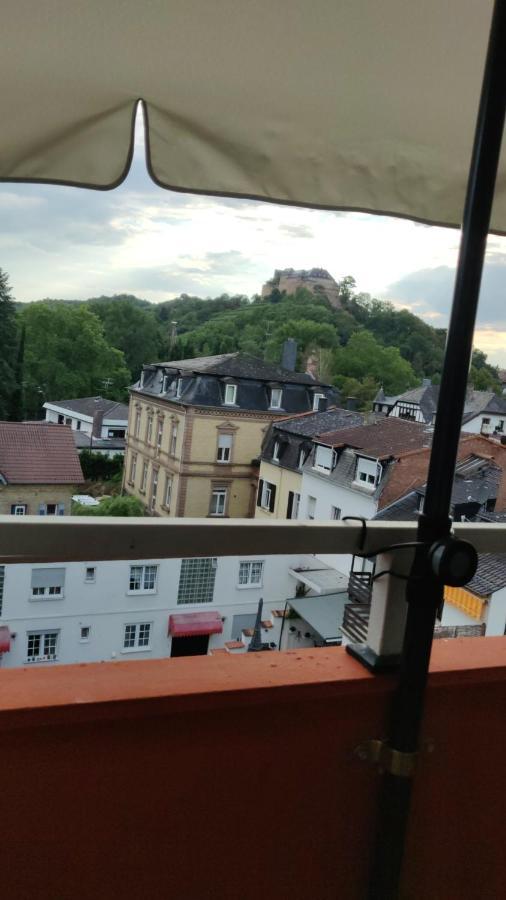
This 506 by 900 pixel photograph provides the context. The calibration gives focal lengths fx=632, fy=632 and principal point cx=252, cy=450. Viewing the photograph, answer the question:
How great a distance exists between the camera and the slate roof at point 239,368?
1.40 meters

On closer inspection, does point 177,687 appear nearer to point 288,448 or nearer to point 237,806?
point 237,806

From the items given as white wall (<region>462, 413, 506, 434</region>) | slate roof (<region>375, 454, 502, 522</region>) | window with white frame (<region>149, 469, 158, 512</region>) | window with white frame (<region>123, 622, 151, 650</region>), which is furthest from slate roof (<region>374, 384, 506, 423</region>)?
A: window with white frame (<region>123, 622, 151, 650</region>)

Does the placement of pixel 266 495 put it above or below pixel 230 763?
above

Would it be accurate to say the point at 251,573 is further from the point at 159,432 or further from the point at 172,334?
the point at 172,334

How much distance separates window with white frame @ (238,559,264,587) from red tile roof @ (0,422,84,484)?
0.38m

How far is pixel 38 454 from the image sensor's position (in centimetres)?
124

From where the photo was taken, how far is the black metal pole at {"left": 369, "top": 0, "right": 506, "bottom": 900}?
1.12m

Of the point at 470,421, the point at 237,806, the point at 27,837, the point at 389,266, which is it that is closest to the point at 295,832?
the point at 237,806

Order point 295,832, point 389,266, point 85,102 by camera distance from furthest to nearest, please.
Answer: point 389,266 → point 295,832 → point 85,102

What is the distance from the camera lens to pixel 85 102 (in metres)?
1.01

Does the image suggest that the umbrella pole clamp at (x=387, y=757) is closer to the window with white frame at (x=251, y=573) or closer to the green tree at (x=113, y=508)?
the window with white frame at (x=251, y=573)

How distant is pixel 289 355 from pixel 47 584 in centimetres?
74

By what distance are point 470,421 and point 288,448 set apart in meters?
0.41

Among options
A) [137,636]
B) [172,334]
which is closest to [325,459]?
[172,334]
